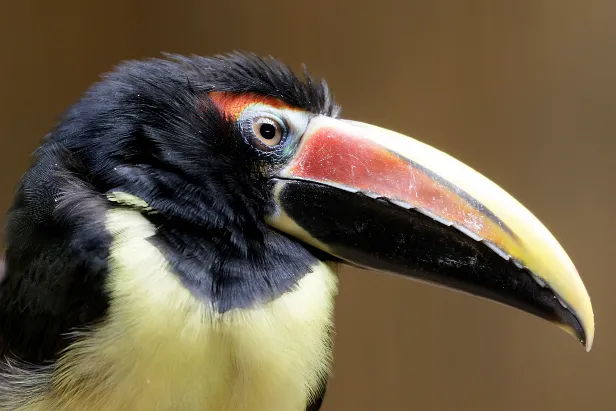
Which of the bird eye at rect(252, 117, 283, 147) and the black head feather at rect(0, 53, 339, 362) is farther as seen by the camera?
the bird eye at rect(252, 117, 283, 147)

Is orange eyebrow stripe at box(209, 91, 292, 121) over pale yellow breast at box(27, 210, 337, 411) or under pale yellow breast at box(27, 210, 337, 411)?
over

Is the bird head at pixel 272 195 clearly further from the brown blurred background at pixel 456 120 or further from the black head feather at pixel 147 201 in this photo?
the brown blurred background at pixel 456 120

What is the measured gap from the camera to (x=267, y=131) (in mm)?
868

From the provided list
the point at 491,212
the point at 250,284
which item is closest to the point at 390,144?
the point at 491,212

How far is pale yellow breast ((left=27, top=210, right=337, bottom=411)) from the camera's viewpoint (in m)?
0.71

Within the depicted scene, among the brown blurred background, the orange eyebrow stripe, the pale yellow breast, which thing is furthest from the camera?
the brown blurred background

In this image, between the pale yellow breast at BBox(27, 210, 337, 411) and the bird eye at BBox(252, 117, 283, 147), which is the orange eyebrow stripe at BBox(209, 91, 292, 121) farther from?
the pale yellow breast at BBox(27, 210, 337, 411)

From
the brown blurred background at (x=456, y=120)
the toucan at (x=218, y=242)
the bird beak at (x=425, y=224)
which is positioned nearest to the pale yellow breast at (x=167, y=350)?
the toucan at (x=218, y=242)

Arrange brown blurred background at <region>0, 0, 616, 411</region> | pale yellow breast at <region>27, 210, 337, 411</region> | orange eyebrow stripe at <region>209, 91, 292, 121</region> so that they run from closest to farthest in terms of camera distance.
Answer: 1. pale yellow breast at <region>27, 210, 337, 411</region>
2. orange eyebrow stripe at <region>209, 91, 292, 121</region>
3. brown blurred background at <region>0, 0, 616, 411</region>

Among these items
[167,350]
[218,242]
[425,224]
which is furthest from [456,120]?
[167,350]

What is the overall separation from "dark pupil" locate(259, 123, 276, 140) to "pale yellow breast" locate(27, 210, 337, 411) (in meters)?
0.20

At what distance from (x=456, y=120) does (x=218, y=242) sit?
120cm

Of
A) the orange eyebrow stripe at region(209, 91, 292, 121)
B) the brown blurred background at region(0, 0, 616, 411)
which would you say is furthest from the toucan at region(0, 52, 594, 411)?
the brown blurred background at region(0, 0, 616, 411)

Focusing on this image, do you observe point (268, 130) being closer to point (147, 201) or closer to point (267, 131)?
point (267, 131)
